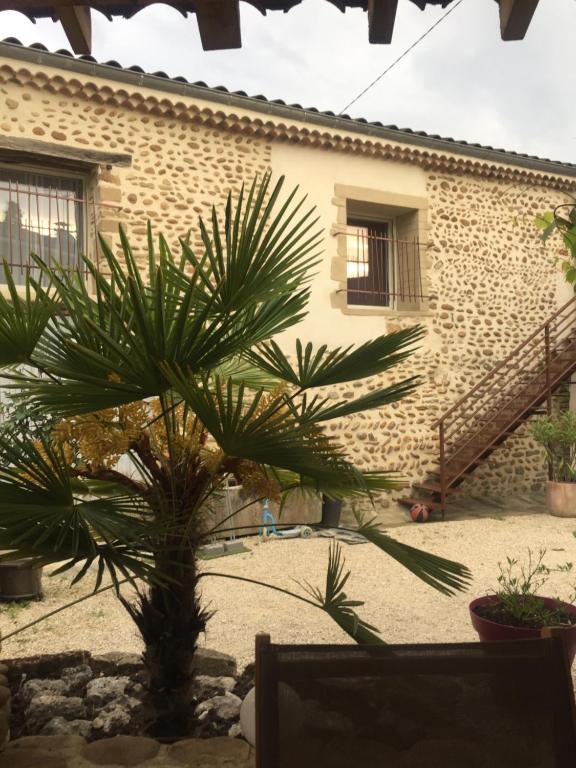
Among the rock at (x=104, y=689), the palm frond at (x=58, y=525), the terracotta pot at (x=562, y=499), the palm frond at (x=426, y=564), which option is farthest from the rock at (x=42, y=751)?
the terracotta pot at (x=562, y=499)

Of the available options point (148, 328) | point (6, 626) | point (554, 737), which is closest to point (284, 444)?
point (148, 328)

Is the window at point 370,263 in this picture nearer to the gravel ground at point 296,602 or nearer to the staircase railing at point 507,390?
the staircase railing at point 507,390

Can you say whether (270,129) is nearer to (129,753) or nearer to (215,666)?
(215,666)

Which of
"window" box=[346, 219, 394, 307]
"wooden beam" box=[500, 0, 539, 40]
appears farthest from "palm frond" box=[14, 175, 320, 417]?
"window" box=[346, 219, 394, 307]

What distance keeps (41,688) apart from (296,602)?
206 cm

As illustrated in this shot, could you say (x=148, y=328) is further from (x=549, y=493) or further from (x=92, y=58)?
(x=549, y=493)

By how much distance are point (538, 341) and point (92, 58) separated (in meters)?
6.59

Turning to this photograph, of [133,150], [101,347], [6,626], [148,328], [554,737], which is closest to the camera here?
[554,737]

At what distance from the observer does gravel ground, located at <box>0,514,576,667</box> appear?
3.69 m

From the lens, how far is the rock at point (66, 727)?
2.31 metres

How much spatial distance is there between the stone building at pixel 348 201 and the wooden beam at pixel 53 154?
0.06 feet

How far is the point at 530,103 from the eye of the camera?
5753 centimetres

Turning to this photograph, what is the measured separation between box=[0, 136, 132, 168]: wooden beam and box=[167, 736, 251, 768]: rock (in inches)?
216

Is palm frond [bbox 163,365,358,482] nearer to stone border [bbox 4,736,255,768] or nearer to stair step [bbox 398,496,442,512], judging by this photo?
stone border [bbox 4,736,255,768]
